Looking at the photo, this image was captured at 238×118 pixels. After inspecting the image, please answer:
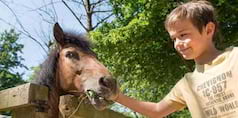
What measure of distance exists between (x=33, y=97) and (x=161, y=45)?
22.4ft

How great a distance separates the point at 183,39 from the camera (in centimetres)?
183

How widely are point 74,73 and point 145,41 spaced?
19.0 feet

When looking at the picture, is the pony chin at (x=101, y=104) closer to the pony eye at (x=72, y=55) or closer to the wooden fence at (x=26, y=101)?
the wooden fence at (x=26, y=101)

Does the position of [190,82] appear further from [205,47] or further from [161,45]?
Result: [161,45]

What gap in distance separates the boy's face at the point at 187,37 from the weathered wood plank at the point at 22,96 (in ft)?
2.51

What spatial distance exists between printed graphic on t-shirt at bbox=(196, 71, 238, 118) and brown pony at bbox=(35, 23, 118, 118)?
668mm

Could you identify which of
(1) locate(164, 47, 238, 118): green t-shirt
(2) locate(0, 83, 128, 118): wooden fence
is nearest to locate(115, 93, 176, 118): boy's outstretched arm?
(1) locate(164, 47, 238, 118): green t-shirt

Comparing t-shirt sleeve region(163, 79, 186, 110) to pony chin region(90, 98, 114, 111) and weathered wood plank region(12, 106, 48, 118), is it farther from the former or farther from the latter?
weathered wood plank region(12, 106, 48, 118)

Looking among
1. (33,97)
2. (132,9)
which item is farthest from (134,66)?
(33,97)

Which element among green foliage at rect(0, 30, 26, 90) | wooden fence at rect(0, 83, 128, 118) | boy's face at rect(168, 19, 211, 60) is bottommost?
wooden fence at rect(0, 83, 128, 118)

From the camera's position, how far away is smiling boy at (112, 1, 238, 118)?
170 centimetres

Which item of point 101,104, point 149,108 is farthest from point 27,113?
point 149,108

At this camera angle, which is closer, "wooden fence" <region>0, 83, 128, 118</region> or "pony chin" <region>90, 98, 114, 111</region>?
"wooden fence" <region>0, 83, 128, 118</region>

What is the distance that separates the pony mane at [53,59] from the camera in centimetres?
282
